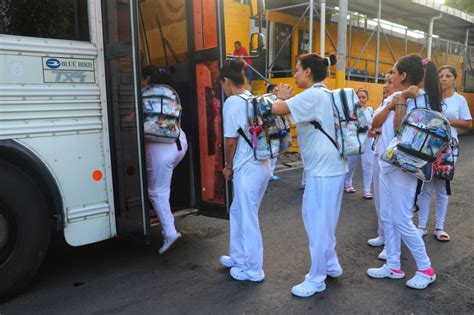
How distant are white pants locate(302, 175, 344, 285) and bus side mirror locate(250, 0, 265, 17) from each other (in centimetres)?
222

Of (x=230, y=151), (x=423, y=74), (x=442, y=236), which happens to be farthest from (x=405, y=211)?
(x=442, y=236)

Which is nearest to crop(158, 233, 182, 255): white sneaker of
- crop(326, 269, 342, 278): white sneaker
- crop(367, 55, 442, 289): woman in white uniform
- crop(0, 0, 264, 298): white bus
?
crop(0, 0, 264, 298): white bus

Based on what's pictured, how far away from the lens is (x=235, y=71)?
3.54 metres

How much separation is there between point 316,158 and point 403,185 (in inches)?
31.6

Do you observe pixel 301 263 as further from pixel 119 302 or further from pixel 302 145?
pixel 119 302

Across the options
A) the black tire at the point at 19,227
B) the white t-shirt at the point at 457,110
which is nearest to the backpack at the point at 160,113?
the black tire at the point at 19,227

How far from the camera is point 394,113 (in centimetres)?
360

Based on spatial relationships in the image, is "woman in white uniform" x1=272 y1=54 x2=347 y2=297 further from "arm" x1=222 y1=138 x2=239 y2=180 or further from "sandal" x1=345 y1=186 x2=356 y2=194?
"sandal" x1=345 y1=186 x2=356 y2=194

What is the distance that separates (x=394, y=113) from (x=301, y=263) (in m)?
1.64

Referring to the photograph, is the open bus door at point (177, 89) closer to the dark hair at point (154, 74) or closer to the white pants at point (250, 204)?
the dark hair at point (154, 74)

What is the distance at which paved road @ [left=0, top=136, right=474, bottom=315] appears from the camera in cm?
314

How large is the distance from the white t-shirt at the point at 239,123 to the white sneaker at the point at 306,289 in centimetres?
107

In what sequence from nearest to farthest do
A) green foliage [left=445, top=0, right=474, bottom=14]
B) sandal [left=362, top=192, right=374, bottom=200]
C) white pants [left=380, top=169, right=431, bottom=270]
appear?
white pants [left=380, top=169, right=431, bottom=270] < sandal [left=362, top=192, right=374, bottom=200] < green foliage [left=445, top=0, right=474, bottom=14]

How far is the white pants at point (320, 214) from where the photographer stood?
3.16 m
